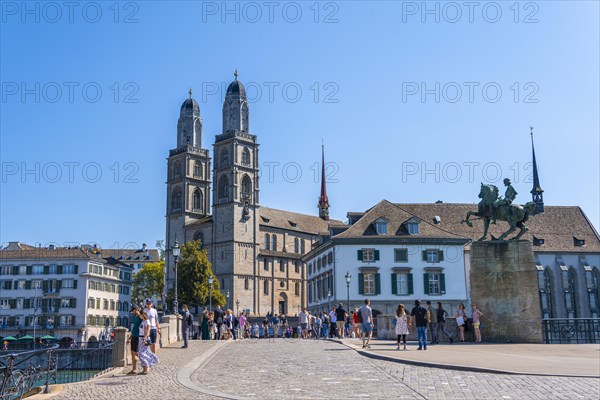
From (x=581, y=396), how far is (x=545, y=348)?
1118 centimetres

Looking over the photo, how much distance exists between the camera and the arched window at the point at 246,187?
95500 millimetres

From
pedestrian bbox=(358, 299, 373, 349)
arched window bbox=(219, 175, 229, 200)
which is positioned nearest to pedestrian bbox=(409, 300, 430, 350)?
pedestrian bbox=(358, 299, 373, 349)

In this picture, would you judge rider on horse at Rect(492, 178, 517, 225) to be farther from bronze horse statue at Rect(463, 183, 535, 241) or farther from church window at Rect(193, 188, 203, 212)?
church window at Rect(193, 188, 203, 212)

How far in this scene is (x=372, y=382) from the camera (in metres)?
13.3

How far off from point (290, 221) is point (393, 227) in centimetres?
4721

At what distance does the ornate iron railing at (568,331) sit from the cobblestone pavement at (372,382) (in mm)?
10439

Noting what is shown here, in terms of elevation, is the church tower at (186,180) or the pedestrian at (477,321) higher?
the church tower at (186,180)

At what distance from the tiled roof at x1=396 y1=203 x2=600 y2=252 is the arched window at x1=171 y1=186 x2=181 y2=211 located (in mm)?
45888

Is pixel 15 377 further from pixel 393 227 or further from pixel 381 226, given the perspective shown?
pixel 393 227

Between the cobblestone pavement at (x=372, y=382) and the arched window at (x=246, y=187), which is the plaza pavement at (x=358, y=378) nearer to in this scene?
the cobblestone pavement at (x=372, y=382)

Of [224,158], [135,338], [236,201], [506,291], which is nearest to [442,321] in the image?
[506,291]

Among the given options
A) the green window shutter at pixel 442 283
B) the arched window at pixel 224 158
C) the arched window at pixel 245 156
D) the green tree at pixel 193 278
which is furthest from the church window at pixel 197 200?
the green window shutter at pixel 442 283

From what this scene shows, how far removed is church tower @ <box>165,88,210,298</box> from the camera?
99438mm

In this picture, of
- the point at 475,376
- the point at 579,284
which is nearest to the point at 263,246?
the point at 579,284
